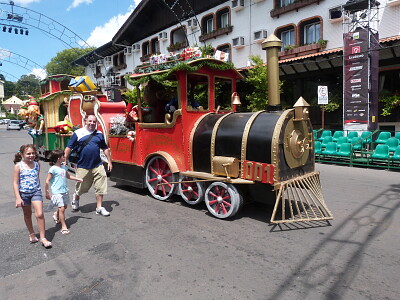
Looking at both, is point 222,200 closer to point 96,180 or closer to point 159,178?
point 159,178

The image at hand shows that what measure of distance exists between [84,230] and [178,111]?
8.09ft

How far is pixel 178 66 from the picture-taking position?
5488mm

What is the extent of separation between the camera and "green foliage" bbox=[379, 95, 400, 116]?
13234mm

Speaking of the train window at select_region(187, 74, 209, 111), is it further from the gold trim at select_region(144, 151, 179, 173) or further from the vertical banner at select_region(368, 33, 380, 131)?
the vertical banner at select_region(368, 33, 380, 131)

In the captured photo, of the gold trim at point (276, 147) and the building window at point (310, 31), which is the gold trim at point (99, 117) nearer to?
the gold trim at point (276, 147)

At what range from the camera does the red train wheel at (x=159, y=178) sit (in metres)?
6.16

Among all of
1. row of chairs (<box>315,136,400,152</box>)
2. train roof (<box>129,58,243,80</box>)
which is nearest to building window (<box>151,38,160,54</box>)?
row of chairs (<box>315,136,400,152</box>)

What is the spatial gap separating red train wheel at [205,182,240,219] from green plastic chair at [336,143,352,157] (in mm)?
6998

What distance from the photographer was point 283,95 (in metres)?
17.4

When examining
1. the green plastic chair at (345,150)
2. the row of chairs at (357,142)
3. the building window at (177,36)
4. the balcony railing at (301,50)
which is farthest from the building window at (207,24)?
the green plastic chair at (345,150)

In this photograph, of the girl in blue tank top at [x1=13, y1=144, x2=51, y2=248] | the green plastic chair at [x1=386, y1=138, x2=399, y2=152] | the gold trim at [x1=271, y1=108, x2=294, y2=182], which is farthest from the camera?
the green plastic chair at [x1=386, y1=138, x2=399, y2=152]

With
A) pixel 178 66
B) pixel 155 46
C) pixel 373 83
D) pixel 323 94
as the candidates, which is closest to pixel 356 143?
pixel 323 94

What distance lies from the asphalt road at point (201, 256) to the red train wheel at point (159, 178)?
0.43 meters

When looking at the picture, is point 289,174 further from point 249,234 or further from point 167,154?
point 167,154
